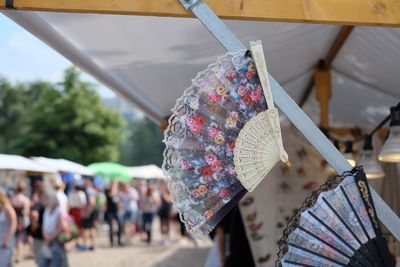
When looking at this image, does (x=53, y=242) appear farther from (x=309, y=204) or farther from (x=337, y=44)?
(x=309, y=204)

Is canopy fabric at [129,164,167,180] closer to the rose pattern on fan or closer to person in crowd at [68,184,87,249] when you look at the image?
person in crowd at [68,184,87,249]

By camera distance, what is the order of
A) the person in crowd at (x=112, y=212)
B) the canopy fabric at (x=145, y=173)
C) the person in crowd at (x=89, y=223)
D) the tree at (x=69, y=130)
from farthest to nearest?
the tree at (x=69, y=130) → the canopy fabric at (x=145, y=173) → the person in crowd at (x=112, y=212) → the person in crowd at (x=89, y=223)

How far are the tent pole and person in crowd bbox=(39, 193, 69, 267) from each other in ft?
15.2

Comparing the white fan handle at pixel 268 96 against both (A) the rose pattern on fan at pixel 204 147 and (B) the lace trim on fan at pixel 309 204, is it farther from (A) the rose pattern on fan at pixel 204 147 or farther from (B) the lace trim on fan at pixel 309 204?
(B) the lace trim on fan at pixel 309 204

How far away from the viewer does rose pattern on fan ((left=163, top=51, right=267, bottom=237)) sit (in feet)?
8.34

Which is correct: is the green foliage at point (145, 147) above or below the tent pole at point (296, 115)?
above

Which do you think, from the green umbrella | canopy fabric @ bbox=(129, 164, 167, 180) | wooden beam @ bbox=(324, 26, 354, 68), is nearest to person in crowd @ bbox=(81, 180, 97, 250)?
the green umbrella

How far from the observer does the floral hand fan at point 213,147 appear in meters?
2.54

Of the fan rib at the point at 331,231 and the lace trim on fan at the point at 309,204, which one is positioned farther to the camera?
the lace trim on fan at the point at 309,204

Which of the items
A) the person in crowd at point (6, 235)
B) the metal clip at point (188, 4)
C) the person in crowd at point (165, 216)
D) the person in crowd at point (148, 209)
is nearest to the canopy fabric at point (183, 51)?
the metal clip at point (188, 4)

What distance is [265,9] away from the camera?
2715 mm

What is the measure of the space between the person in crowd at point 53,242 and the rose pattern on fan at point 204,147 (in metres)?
4.50

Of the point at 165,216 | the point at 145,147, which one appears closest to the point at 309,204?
the point at 165,216

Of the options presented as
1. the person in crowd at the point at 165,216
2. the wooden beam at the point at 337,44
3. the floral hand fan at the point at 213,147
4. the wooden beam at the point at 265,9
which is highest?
the wooden beam at the point at 337,44
